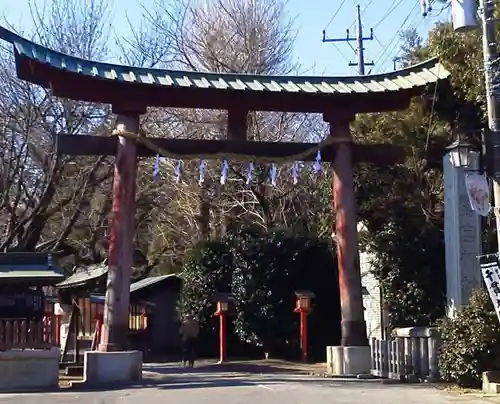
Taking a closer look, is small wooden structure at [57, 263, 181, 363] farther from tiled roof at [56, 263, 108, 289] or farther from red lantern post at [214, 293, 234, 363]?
red lantern post at [214, 293, 234, 363]

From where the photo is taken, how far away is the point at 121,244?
19375 mm

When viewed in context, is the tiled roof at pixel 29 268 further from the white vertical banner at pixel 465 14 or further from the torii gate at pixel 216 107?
the white vertical banner at pixel 465 14

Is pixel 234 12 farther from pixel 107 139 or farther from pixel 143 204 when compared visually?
pixel 107 139

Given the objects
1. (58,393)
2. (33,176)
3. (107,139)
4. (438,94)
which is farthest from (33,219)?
(438,94)

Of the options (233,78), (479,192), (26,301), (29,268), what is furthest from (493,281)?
(26,301)

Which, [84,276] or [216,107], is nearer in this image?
[216,107]

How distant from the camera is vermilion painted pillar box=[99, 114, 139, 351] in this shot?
1912 centimetres

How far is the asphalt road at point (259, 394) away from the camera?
49.4 ft

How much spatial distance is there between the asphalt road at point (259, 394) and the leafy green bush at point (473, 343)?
657mm

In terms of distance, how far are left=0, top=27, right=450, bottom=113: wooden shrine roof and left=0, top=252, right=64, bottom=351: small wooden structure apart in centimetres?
423

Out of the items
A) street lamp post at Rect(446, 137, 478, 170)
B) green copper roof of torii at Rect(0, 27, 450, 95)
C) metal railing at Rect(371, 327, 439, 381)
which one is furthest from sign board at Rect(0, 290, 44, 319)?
street lamp post at Rect(446, 137, 478, 170)

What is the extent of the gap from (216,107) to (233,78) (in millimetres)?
→ 845

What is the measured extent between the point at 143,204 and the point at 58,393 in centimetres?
1756

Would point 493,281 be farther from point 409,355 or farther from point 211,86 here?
point 211,86
